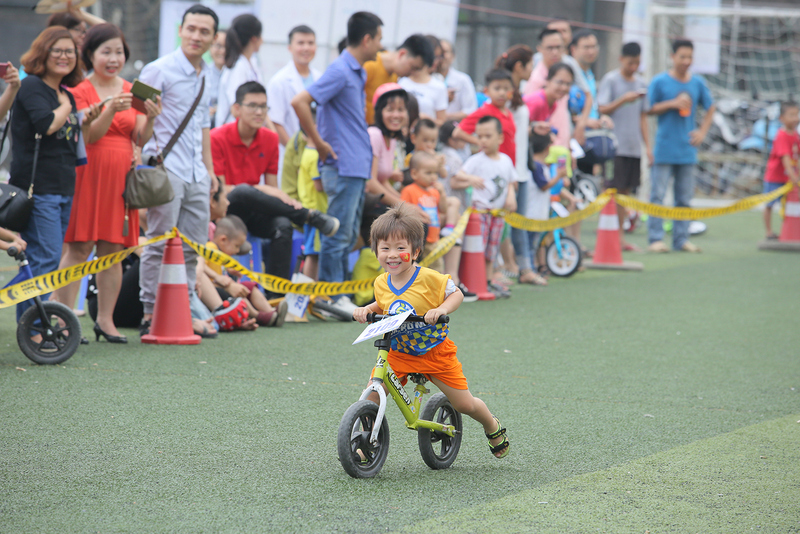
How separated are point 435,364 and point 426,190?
14.4 ft

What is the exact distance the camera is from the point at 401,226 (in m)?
3.51

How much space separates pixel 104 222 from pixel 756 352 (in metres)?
4.58

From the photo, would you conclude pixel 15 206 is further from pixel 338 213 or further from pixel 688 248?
pixel 688 248

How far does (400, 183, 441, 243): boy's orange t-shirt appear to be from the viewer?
773cm

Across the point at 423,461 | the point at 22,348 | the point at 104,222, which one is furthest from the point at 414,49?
the point at 423,461

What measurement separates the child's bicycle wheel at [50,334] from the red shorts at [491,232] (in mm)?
4501

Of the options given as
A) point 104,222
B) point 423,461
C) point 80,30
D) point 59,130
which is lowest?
point 423,461

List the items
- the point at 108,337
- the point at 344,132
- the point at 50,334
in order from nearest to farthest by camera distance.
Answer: the point at 50,334 < the point at 108,337 < the point at 344,132

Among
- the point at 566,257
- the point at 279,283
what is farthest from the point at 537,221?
the point at 279,283

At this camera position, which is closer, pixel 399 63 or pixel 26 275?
pixel 26 275

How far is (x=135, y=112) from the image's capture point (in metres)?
5.96

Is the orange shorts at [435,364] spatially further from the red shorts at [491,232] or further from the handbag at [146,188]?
the red shorts at [491,232]

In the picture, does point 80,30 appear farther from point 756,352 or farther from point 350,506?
point 756,352

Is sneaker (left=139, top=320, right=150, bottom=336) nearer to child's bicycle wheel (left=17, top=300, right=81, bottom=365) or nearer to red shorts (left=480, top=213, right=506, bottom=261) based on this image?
child's bicycle wheel (left=17, top=300, right=81, bottom=365)
